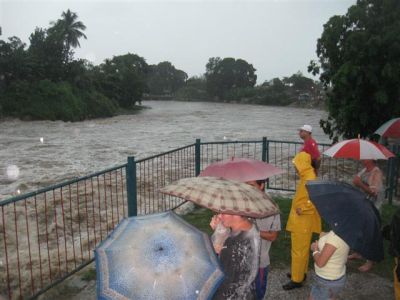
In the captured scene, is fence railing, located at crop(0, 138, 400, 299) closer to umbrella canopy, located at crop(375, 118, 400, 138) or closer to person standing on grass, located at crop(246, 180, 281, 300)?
umbrella canopy, located at crop(375, 118, 400, 138)

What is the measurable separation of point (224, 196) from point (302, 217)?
1850 millimetres

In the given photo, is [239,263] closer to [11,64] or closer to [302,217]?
[302,217]

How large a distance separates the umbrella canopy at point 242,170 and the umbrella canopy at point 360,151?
1.61 metres

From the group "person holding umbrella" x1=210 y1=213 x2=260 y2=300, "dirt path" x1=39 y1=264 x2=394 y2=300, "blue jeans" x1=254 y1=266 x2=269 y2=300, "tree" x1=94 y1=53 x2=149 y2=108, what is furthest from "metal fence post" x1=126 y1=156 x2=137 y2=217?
"tree" x1=94 y1=53 x2=149 y2=108

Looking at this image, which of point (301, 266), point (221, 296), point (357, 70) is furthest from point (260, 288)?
point (357, 70)

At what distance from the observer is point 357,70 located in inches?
496

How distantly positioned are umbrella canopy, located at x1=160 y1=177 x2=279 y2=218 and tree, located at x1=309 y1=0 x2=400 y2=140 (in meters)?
11.2

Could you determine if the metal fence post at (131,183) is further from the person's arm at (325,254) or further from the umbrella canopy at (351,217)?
the person's arm at (325,254)

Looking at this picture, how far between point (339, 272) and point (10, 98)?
44.1m

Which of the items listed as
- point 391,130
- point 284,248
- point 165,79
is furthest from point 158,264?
point 165,79

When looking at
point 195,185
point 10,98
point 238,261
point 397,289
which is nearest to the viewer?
point 238,261

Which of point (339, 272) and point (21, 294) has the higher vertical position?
point (339, 272)

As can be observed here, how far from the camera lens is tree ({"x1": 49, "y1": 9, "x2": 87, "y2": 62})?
5984 centimetres

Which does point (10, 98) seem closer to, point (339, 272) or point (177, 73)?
point (339, 272)
